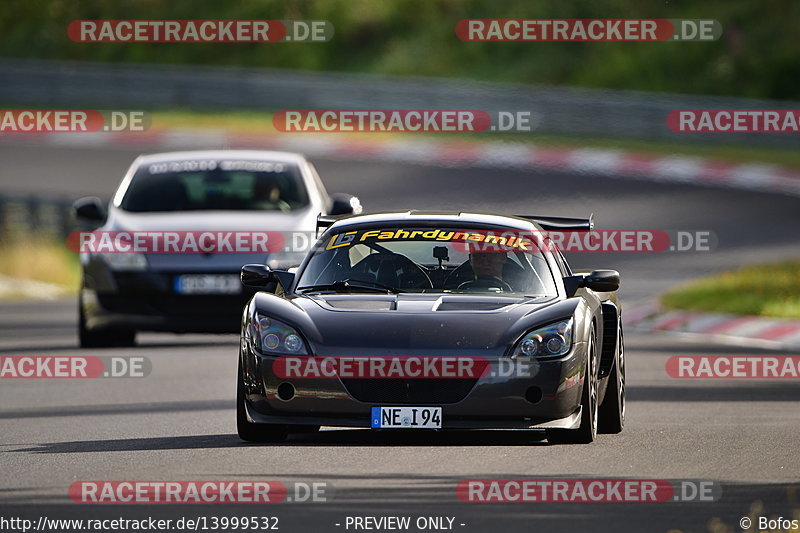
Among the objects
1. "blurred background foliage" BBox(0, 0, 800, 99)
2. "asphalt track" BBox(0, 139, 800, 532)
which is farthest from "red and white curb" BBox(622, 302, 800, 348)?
"blurred background foliage" BBox(0, 0, 800, 99)

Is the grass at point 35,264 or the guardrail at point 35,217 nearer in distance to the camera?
the grass at point 35,264

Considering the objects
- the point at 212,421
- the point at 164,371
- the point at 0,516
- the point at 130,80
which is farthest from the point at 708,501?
the point at 130,80

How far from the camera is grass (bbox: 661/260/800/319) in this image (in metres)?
21.4

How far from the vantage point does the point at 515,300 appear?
1088 centimetres

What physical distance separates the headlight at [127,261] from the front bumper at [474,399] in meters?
7.17

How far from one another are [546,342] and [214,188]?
892 centimetres

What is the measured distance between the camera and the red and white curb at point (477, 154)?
120 ft

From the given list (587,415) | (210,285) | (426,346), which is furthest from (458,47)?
(426,346)

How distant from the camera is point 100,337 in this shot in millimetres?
17797

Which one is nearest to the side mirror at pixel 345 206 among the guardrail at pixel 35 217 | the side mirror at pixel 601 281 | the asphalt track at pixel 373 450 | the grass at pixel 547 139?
the asphalt track at pixel 373 450

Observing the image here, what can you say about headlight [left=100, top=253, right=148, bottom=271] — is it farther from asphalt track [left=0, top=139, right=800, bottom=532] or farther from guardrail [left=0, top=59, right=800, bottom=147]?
guardrail [left=0, top=59, right=800, bottom=147]

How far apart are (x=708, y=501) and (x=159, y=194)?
1039cm

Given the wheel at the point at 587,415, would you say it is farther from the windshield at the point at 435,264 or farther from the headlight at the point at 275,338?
the headlight at the point at 275,338

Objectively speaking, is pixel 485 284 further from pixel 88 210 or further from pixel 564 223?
pixel 88 210
